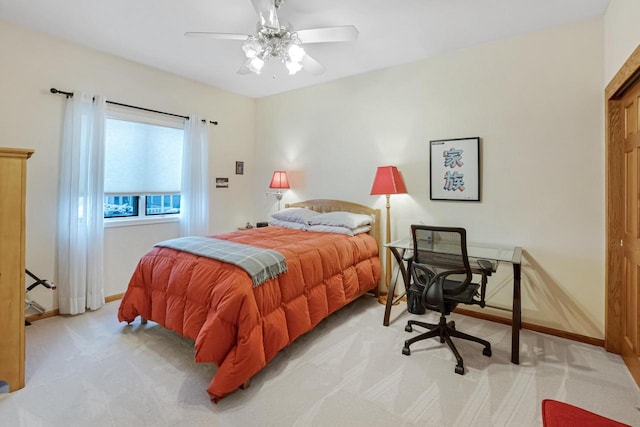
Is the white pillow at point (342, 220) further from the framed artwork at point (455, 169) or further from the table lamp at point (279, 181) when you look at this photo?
the table lamp at point (279, 181)

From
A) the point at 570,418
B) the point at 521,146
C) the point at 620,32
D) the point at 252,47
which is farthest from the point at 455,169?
the point at 570,418

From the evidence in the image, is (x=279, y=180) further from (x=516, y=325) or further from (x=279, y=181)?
(x=516, y=325)

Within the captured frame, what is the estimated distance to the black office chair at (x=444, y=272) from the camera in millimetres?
2158

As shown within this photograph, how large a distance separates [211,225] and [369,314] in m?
2.56

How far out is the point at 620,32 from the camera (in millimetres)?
2086

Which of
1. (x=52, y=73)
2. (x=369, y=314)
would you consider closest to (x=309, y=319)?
(x=369, y=314)

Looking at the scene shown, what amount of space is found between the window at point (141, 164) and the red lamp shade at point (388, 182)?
2.54m

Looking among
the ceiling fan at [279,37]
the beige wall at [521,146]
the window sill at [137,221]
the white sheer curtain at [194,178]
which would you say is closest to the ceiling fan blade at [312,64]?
the ceiling fan at [279,37]

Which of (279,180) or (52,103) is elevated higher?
(52,103)

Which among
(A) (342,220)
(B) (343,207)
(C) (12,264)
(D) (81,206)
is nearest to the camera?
(C) (12,264)

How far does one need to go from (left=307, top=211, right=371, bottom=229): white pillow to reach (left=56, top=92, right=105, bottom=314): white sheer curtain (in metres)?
2.26

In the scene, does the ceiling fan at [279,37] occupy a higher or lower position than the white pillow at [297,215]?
higher

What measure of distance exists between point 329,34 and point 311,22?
1.45 feet

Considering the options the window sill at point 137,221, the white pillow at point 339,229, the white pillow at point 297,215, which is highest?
the white pillow at point 297,215
